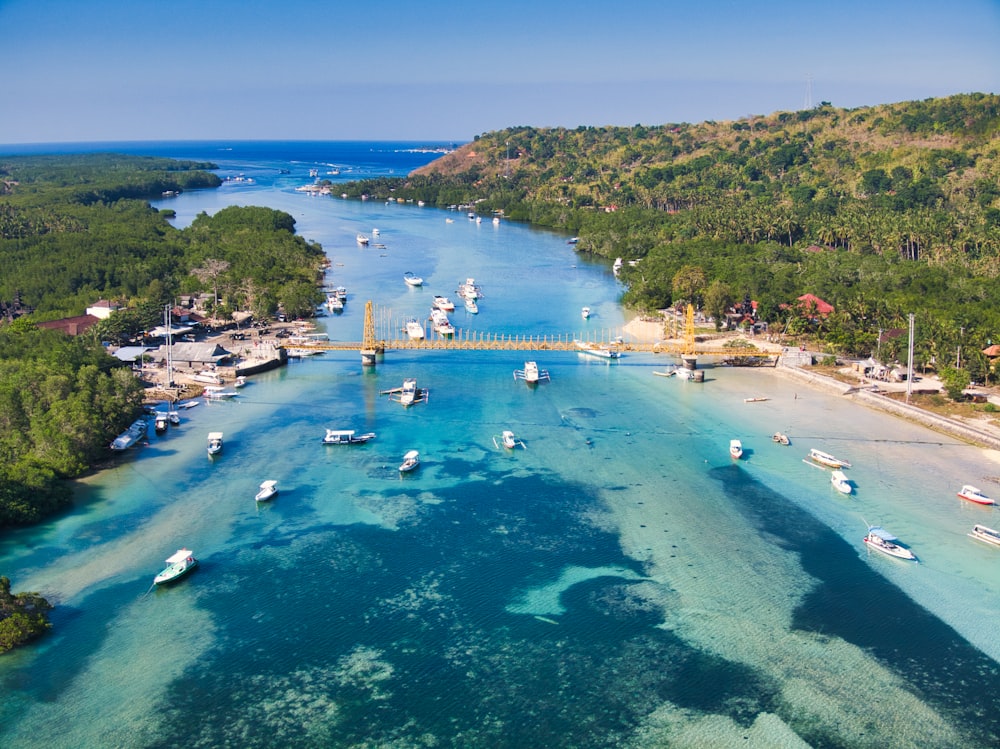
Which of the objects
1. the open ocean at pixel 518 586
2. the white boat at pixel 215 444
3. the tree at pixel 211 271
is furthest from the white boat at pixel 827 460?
the tree at pixel 211 271

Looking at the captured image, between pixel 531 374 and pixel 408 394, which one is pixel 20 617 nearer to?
pixel 408 394

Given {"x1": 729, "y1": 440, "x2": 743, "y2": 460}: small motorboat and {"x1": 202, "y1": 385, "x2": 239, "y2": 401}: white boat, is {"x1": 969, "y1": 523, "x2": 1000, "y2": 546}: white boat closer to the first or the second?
{"x1": 729, "y1": 440, "x2": 743, "y2": 460}: small motorboat

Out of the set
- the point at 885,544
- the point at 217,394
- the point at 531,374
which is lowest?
the point at 885,544

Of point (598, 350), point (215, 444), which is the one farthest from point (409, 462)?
point (598, 350)

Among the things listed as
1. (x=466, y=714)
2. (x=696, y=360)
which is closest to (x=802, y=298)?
(x=696, y=360)

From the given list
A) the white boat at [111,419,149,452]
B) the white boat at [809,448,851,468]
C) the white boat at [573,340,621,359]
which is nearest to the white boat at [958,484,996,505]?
the white boat at [809,448,851,468]

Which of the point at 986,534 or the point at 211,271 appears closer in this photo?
the point at 986,534
